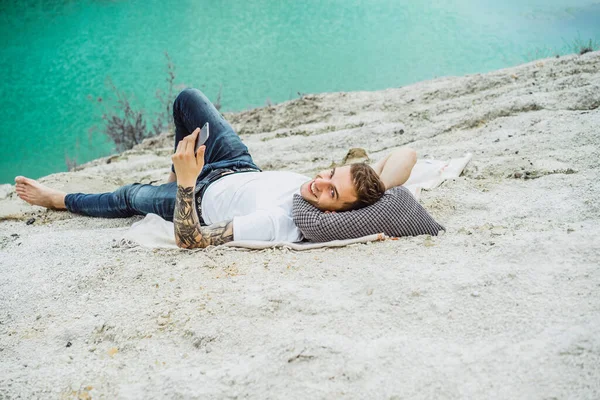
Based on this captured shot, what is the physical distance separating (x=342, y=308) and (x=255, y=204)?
0.90 m

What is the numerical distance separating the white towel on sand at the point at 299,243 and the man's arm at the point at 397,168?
0.14m

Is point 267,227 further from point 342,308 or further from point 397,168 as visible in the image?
point 397,168

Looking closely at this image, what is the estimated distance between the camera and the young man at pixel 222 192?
6.90ft

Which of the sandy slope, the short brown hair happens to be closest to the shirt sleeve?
the sandy slope

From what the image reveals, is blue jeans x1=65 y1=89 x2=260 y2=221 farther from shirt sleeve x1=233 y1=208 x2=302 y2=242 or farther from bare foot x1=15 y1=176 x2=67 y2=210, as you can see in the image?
shirt sleeve x1=233 y1=208 x2=302 y2=242

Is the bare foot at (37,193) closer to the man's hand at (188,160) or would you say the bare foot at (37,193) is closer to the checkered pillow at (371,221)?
the man's hand at (188,160)

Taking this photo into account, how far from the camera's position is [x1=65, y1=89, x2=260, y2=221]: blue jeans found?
2660 millimetres

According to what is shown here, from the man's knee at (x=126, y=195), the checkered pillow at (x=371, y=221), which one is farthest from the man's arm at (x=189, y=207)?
the man's knee at (x=126, y=195)

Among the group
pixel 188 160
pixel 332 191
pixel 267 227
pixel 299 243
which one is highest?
pixel 188 160

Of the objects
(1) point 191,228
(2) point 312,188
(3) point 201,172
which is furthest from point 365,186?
(3) point 201,172

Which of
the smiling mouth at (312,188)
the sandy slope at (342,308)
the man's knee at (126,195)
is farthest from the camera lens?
the man's knee at (126,195)

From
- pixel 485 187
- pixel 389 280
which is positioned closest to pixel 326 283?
pixel 389 280

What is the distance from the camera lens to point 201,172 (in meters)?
2.67

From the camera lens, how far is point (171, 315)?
1.67 meters
